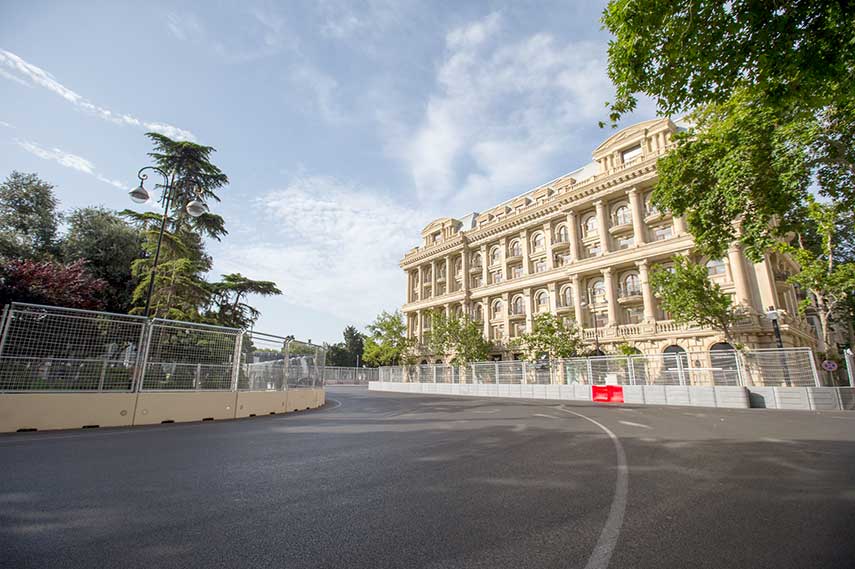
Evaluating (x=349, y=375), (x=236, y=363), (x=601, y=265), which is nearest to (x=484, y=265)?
(x=601, y=265)

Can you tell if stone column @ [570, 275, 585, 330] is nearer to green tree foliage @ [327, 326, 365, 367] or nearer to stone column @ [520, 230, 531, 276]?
stone column @ [520, 230, 531, 276]

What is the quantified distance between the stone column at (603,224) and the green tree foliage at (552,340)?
28.8 feet

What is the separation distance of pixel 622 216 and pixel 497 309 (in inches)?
690

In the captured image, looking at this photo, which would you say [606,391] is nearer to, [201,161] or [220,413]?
[220,413]

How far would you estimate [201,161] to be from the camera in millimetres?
23891

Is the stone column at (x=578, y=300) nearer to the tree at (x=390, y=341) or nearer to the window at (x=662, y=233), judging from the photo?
the window at (x=662, y=233)

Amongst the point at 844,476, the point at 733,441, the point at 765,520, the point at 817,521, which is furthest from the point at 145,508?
the point at 733,441

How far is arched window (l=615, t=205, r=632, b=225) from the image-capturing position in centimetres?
3731

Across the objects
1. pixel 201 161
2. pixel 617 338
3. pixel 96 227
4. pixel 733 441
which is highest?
pixel 201 161

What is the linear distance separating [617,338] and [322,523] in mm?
35406

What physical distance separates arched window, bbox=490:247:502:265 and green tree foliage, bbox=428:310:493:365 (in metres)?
8.83

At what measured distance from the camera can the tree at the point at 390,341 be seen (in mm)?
53000

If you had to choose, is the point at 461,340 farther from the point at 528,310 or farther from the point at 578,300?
the point at 578,300

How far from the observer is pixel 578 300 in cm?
3794
